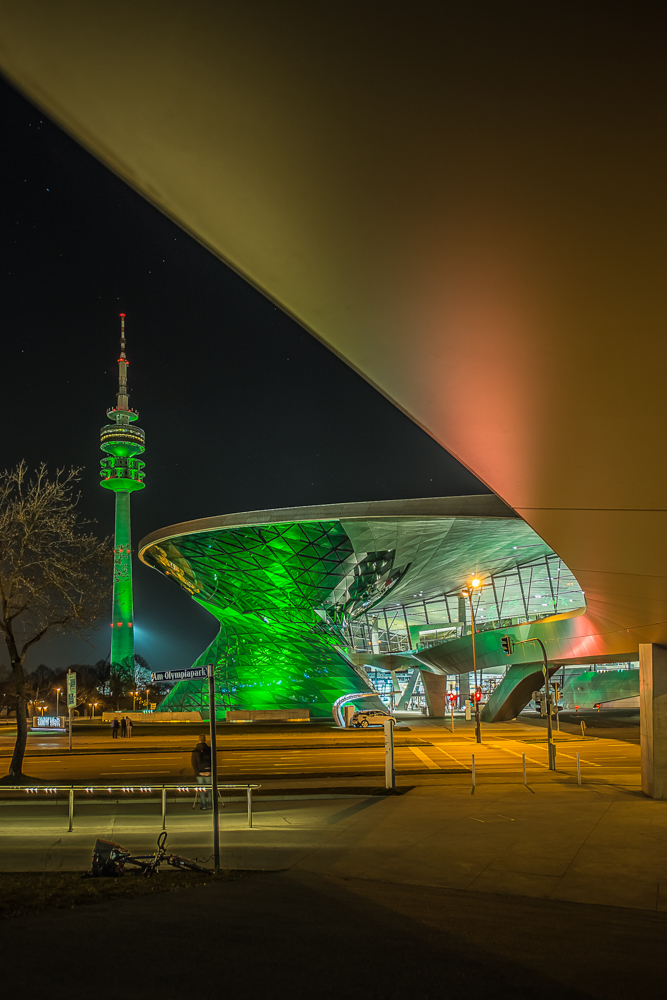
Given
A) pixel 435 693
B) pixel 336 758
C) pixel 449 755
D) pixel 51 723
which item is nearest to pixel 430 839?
pixel 336 758

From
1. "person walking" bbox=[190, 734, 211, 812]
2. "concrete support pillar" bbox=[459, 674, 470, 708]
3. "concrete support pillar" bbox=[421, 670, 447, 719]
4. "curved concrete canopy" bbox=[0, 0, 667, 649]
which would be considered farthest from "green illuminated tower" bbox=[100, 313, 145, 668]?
"curved concrete canopy" bbox=[0, 0, 667, 649]

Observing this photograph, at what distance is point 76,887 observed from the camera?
8469mm

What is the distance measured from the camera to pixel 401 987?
5.36 meters

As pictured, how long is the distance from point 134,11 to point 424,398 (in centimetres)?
323

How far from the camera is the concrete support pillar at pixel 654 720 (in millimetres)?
16250

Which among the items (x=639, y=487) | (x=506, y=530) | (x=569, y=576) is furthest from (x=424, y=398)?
(x=569, y=576)

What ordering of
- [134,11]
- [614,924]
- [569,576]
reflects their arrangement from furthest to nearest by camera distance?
[569,576] < [614,924] < [134,11]

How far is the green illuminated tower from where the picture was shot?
12394 centimetres

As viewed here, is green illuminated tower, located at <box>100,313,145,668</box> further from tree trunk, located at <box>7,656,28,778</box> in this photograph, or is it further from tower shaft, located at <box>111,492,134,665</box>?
tree trunk, located at <box>7,656,28,778</box>

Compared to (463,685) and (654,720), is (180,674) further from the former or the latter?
(463,685)

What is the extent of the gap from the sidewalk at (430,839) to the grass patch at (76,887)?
2.48 feet

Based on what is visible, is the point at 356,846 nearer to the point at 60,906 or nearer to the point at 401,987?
the point at 60,906

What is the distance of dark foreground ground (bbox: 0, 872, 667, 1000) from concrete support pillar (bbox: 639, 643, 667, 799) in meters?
9.18

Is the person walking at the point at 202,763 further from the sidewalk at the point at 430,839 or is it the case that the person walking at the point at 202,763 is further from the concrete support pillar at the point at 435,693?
the concrete support pillar at the point at 435,693
